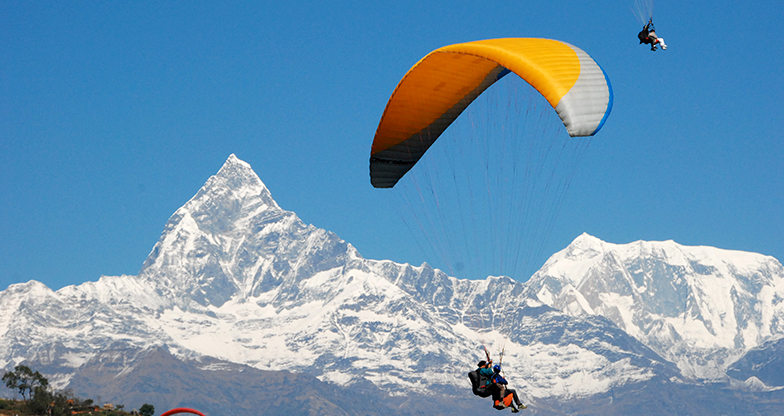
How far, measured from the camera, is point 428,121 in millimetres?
37219

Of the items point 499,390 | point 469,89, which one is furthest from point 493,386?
point 469,89

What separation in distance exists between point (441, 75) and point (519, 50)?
499 centimetres

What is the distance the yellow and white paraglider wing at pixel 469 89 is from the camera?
27438 millimetres

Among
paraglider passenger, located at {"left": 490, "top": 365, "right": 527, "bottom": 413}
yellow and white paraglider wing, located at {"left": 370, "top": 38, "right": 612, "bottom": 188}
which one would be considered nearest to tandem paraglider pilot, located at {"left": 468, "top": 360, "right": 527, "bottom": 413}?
paraglider passenger, located at {"left": 490, "top": 365, "right": 527, "bottom": 413}

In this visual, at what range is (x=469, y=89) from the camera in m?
36.2

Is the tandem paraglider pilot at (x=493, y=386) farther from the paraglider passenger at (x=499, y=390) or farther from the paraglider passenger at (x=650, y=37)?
the paraglider passenger at (x=650, y=37)

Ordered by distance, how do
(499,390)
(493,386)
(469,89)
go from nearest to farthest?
(499,390), (493,386), (469,89)

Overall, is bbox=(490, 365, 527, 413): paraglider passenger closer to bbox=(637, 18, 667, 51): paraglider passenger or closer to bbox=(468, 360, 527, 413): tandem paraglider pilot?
bbox=(468, 360, 527, 413): tandem paraglider pilot

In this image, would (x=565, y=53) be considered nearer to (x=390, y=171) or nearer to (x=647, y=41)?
(x=647, y=41)

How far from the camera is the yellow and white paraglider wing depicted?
27438mm

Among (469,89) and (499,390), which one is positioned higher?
(469,89)

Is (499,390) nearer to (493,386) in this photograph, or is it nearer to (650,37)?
(493,386)

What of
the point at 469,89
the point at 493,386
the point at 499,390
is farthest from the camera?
the point at 469,89

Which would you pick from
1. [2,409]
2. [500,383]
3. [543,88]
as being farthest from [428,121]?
[2,409]
